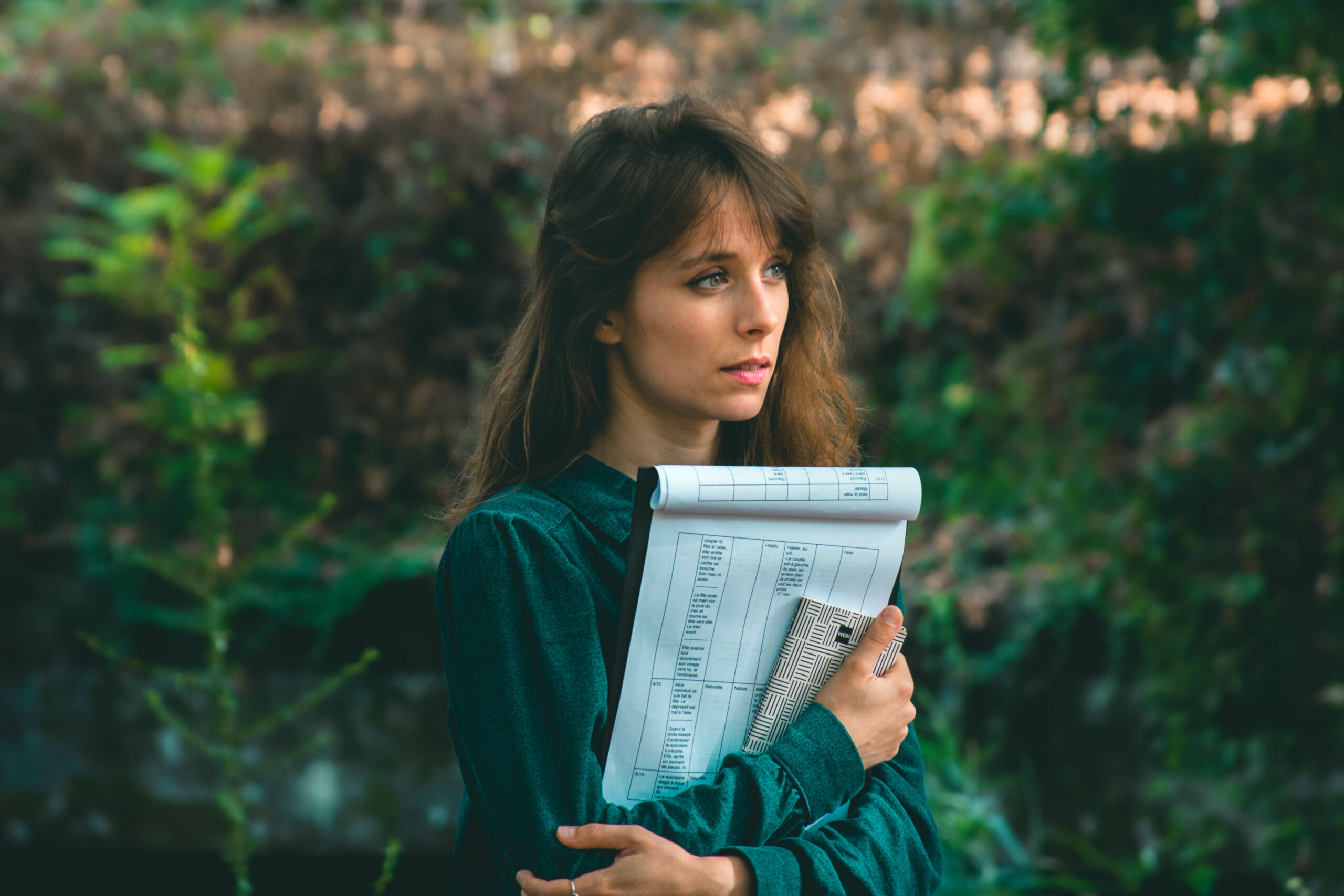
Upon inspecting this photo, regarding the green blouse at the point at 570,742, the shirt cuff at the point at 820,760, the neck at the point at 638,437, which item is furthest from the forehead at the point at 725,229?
the shirt cuff at the point at 820,760

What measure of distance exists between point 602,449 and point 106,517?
3132mm

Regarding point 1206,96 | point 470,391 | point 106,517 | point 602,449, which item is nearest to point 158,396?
point 106,517

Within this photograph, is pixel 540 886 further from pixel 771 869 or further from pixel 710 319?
pixel 710 319

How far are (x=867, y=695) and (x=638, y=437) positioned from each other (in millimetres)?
487

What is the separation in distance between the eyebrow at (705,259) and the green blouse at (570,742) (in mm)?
343

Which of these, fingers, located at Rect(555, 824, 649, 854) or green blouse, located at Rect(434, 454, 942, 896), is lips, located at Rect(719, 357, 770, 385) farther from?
fingers, located at Rect(555, 824, 649, 854)

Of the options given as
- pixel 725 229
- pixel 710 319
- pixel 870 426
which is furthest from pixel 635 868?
pixel 870 426

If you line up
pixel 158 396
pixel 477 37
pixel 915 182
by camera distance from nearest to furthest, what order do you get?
pixel 158 396, pixel 915 182, pixel 477 37

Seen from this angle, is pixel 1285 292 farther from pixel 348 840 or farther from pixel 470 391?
pixel 348 840

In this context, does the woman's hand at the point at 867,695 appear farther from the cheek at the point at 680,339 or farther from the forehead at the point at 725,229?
the forehead at the point at 725,229

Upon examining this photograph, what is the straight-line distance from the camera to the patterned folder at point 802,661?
1.42 metres

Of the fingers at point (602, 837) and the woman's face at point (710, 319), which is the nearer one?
the fingers at point (602, 837)

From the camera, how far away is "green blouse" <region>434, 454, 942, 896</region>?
4.33ft

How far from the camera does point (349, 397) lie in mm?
4086
